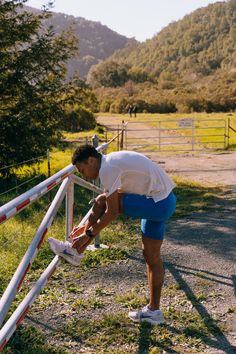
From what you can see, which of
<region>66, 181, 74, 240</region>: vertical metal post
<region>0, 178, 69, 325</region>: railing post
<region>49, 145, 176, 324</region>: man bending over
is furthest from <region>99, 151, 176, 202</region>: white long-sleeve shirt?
<region>66, 181, 74, 240</region>: vertical metal post

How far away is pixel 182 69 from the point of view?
4631 inches

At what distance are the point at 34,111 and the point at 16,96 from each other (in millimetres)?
660

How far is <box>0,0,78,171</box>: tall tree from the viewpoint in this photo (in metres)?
14.0

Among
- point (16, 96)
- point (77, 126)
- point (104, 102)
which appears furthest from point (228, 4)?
point (16, 96)

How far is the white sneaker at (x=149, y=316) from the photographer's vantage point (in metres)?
4.47

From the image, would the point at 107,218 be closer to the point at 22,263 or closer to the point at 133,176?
the point at 133,176

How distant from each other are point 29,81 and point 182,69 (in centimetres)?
10636

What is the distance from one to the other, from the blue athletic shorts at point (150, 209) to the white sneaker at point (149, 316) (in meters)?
0.72

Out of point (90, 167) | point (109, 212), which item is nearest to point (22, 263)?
point (109, 212)

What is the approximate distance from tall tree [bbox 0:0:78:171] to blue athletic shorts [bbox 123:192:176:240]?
33.0 ft

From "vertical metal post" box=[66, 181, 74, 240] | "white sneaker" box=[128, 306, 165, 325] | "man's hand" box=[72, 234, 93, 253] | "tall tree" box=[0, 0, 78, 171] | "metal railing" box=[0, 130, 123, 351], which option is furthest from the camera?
"tall tree" box=[0, 0, 78, 171]

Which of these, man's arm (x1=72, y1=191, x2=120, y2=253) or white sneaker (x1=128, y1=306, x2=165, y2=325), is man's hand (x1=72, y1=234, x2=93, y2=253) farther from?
white sneaker (x1=128, y1=306, x2=165, y2=325)

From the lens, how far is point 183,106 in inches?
2140

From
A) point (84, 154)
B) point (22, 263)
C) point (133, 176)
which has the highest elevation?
point (84, 154)
